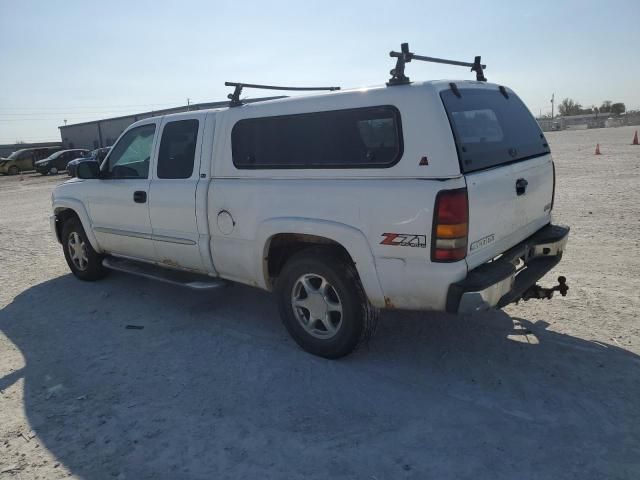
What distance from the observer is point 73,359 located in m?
4.12

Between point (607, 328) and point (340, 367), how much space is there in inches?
89.4

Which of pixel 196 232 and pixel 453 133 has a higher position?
pixel 453 133

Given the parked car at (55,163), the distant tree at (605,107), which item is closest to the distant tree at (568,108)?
the distant tree at (605,107)

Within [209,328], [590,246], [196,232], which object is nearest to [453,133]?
[196,232]

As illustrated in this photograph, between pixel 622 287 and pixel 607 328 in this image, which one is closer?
pixel 607 328

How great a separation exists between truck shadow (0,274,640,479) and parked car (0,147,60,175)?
32.0m

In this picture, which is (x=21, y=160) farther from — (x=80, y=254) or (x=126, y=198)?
(x=126, y=198)

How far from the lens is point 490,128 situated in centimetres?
372

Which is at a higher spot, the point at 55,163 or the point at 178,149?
the point at 178,149

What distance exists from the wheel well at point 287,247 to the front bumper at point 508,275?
86 centimetres

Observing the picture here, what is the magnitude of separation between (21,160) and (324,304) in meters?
34.6

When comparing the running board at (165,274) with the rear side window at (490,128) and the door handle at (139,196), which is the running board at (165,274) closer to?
the door handle at (139,196)

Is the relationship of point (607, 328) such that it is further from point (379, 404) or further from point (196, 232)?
point (196, 232)

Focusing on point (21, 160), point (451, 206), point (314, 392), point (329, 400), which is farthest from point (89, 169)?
point (21, 160)
